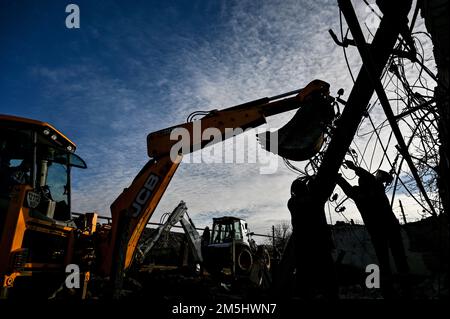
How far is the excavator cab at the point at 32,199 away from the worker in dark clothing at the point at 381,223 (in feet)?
14.0

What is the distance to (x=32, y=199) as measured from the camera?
4.21 meters

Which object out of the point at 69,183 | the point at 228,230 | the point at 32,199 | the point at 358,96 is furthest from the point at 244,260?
the point at 358,96

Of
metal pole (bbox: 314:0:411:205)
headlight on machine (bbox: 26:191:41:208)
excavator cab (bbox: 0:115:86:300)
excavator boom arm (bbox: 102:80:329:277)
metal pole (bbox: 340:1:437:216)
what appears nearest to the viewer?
metal pole (bbox: 340:1:437:216)

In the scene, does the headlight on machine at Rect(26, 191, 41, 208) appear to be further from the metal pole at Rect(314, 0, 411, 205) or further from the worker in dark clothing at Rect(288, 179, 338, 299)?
the metal pole at Rect(314, 0, 411, 205)

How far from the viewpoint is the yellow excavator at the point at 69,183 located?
4176 mm

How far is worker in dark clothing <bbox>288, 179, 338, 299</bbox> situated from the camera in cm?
332

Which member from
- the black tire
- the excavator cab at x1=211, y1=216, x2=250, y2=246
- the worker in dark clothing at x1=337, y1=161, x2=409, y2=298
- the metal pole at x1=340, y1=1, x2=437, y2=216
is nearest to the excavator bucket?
the worker in dark clothing at x1=337, y1=161, x2=409, y2=298

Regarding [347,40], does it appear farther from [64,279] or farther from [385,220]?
[64,279]

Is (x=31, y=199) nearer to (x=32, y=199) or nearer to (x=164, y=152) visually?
(x=32, y=199)

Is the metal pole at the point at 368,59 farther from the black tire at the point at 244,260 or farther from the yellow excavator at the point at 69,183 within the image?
the black tire at the point at 244,260

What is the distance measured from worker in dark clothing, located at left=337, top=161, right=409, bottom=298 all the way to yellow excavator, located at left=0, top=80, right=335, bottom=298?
42.0 inches

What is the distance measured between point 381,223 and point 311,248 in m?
0.80

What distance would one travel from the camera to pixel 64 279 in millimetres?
5375
